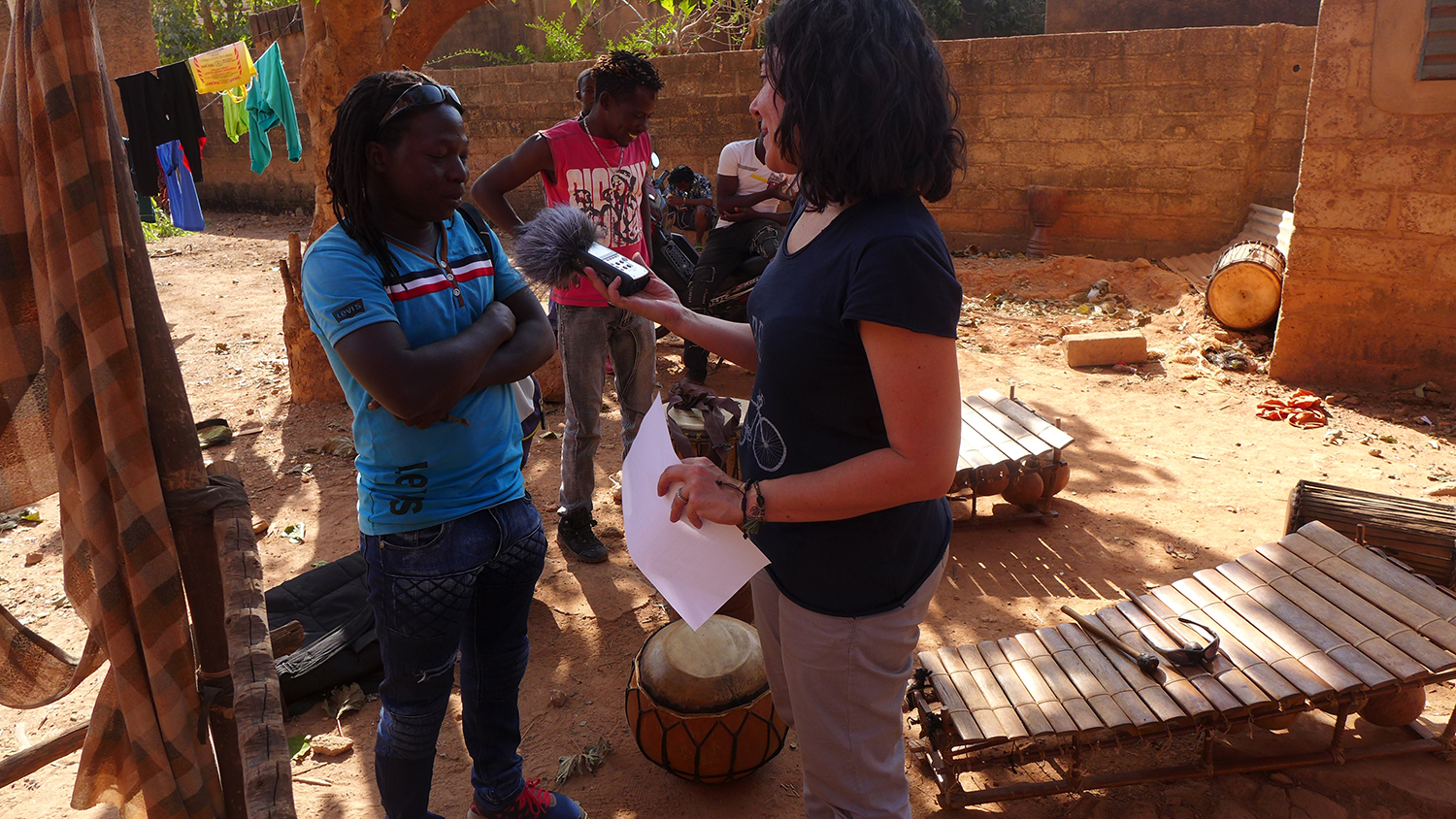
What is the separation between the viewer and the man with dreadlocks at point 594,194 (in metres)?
3.71

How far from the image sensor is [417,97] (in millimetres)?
1922

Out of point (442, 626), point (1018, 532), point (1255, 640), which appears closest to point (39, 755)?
point (442, 626)

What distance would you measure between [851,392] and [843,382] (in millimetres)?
24

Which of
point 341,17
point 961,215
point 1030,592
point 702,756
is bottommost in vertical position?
point 1030,592

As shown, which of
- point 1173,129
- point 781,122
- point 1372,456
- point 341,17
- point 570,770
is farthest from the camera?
point 1173,129

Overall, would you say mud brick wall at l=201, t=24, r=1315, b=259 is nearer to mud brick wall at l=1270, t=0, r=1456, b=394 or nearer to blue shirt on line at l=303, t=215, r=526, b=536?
mud brick wall at l=1270, t=0, r=1456, b=394

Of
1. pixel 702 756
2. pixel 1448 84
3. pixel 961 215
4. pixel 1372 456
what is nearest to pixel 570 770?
pixel 702 756

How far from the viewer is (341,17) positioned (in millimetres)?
5574

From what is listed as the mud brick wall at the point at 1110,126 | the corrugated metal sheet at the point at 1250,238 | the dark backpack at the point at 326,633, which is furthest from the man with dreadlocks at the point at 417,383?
the mud brick wall at the point at 1110,126

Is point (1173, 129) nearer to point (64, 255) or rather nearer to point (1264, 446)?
point (1264, 446)

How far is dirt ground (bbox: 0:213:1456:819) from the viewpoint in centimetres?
275

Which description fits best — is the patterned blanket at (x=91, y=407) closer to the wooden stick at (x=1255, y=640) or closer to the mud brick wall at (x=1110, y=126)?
the wooden stick at (x=1255, y=640)

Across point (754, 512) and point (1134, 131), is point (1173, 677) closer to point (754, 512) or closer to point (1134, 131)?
point (754, 512)

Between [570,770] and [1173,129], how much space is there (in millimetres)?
8845
